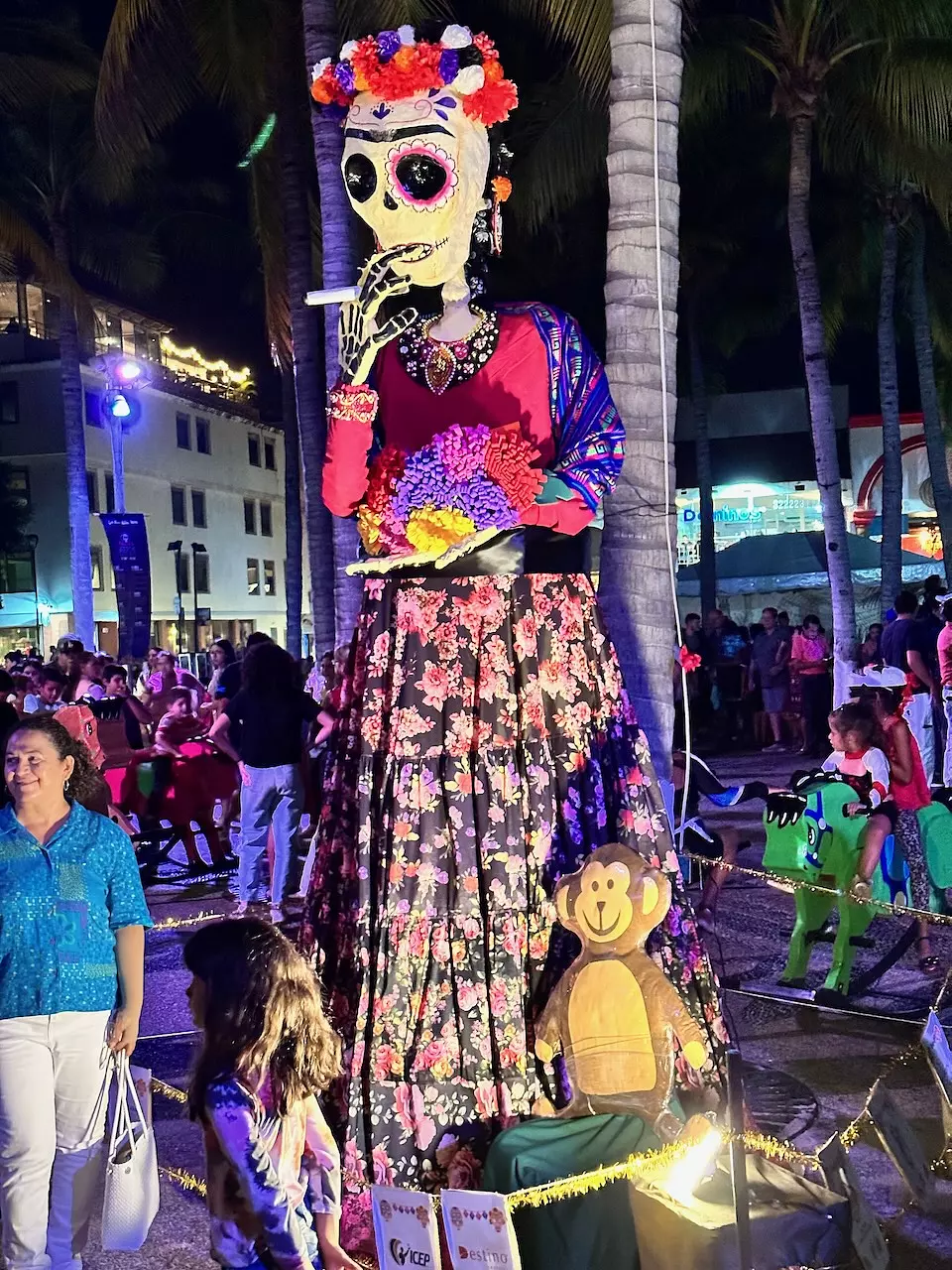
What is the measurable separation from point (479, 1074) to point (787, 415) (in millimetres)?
34368

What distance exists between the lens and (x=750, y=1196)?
9.96 ft

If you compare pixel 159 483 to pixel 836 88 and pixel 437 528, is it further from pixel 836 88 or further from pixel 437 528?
pixel 437 528

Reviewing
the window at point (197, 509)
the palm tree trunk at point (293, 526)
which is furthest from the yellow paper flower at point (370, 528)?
the window at point (197, 509)

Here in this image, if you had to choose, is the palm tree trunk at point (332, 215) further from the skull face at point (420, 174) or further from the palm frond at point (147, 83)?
the skull face at point (420, 174)

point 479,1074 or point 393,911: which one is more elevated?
point 393,911

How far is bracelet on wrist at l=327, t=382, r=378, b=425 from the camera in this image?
138 inches

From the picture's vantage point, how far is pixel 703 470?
82.2ft

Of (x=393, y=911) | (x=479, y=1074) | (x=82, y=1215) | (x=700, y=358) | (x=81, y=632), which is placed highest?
(x=700, y=358)

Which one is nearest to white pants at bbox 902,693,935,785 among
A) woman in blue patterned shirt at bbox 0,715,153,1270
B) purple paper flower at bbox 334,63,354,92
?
purple paper flower at bbox 334,63,354,92

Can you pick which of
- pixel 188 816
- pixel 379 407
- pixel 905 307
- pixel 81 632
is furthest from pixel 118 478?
pixel 379 407

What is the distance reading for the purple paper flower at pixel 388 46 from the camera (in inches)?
139

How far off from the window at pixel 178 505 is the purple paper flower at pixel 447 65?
38.3 metres

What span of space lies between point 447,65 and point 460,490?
1177mm

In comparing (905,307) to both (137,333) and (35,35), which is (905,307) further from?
(137,333)
